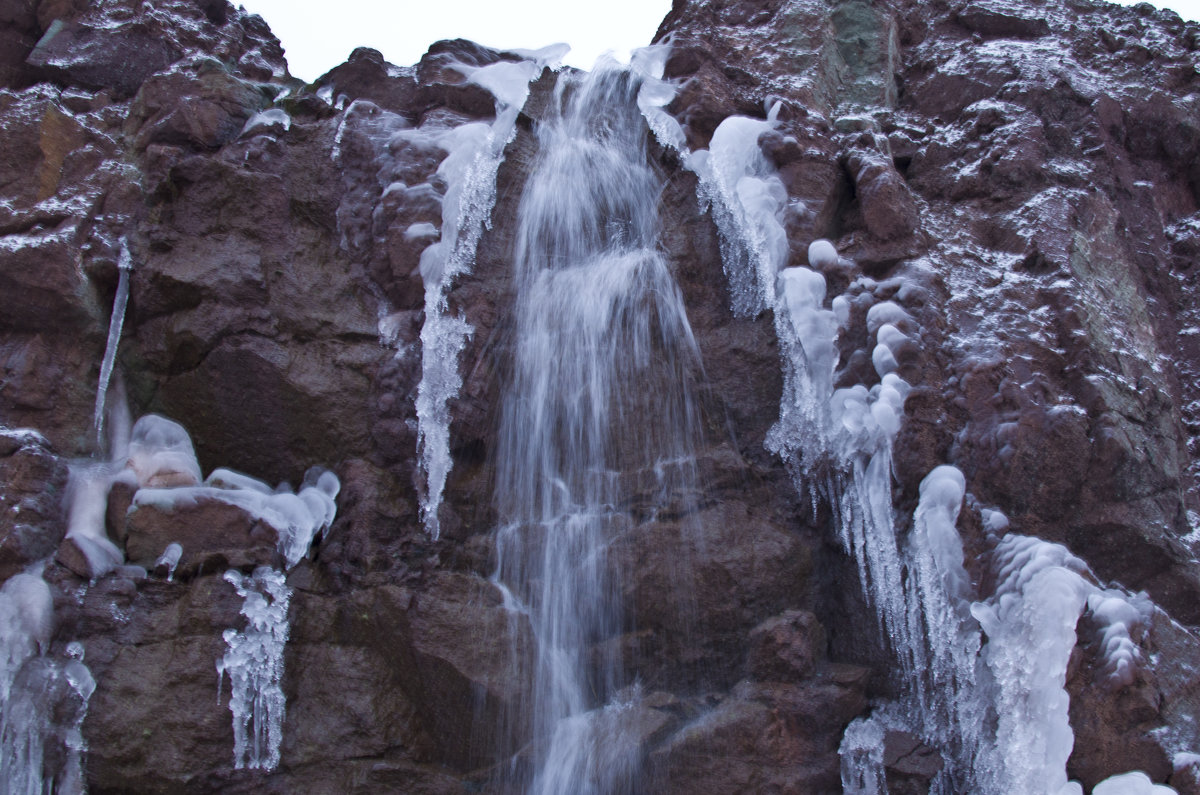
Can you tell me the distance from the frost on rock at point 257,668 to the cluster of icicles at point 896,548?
3.15ft

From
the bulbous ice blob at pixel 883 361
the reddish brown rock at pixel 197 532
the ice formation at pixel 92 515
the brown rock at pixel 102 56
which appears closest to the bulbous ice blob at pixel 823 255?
the bulbous ice blob at pixel 883 361

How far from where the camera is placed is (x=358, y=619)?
474 cm

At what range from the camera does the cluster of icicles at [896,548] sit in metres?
3.88

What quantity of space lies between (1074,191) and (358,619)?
5249 mm

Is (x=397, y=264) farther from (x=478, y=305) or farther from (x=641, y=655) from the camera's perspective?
(x=641, y=655)

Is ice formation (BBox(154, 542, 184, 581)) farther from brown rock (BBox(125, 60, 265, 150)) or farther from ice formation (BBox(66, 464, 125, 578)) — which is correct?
brown rock (BBox(125, 60, 265, 150))

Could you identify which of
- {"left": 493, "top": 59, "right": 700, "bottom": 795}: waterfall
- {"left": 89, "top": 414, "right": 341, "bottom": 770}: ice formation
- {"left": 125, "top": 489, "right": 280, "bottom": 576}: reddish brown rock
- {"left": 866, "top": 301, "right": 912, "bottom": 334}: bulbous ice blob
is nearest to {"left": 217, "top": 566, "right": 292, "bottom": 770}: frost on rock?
{"left": 89, "top": 414, "right": 341, "bottom": 770}: ice formation

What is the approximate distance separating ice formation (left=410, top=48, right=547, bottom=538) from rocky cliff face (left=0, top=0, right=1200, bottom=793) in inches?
3.9

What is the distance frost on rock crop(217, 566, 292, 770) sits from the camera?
4.40 meters

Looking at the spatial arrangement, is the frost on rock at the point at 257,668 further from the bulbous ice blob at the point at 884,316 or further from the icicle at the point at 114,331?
the bulbous ice blob at the point at 884,316

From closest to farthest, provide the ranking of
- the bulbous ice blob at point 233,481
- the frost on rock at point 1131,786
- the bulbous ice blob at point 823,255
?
the frost on rock at point 1131,786
the bulbous ice blob at point 233,481
the bulbous ice blob at point 823,255

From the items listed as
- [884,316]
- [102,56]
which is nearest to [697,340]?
[884,316]

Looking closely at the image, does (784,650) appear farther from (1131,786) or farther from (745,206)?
(745,206)

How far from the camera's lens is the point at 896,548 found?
4473 mm
